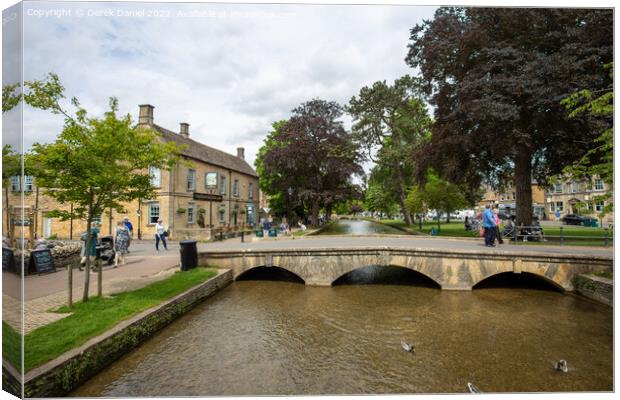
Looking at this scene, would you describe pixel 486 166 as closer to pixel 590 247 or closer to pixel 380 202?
pixel 590 247

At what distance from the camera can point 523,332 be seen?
7.34 m

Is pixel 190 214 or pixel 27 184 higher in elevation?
pixel 27 184

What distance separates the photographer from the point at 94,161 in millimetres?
6703

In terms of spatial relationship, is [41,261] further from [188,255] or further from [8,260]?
[8,260]

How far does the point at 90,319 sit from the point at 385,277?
34.8 feet

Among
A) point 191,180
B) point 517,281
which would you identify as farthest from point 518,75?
point 191,180

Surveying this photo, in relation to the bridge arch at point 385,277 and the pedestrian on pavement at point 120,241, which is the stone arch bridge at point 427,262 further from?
the pedestrian on pavement at point 120,241

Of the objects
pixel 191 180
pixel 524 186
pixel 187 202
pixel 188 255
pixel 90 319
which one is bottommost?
pixel 90 319

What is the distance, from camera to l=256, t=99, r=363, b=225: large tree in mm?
29141

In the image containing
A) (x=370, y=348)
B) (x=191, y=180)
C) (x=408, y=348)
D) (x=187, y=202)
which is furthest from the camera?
A: (x=191, y=180)

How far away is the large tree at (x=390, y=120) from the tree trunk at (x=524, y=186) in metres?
15.1

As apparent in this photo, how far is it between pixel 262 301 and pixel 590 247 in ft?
42.5

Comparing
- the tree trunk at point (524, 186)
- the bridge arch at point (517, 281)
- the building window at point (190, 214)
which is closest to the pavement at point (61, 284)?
the bridge arch at point (517, 281)

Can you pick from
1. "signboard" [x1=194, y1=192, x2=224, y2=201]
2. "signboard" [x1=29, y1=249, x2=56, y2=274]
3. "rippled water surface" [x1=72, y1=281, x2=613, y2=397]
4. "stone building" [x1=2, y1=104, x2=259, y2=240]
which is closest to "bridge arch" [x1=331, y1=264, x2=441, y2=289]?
"rippled water surface" [x1=72, y1=281, x2=613, y2=397]
